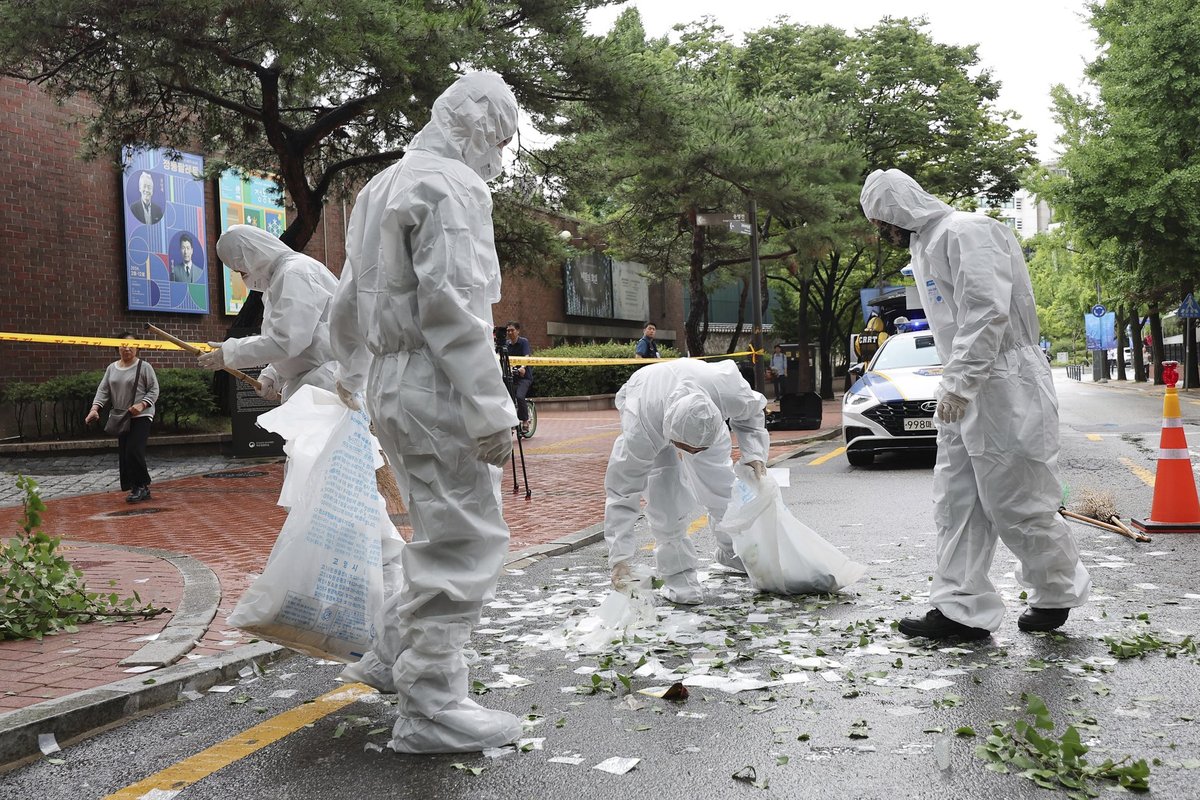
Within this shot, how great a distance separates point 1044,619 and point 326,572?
3.10m

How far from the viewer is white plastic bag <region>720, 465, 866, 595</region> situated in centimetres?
550

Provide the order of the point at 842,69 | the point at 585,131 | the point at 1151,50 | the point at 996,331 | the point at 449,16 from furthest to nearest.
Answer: the point at 842,69 → the point at 1151,50 → the point at 585,131 → the point at 449,16 → the point at 996,331

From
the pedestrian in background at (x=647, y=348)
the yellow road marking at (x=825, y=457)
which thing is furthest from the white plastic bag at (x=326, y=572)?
the pedestrian in background at (x=647, y=348)

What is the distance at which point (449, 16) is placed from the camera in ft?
37.5

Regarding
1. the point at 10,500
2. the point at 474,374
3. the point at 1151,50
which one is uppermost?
the point at 1151,50

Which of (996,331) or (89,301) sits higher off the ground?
(89,301)

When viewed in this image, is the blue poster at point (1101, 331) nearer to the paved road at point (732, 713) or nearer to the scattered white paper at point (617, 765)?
the paved road at point (732, 713)

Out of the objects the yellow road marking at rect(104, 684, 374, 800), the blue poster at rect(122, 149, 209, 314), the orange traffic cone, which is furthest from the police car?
the blue poster at rect(122, 149, 209, 314)

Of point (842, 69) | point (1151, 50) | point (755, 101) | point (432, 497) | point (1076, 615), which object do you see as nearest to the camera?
point (432, 497)

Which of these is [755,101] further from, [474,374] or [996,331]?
[474,374]

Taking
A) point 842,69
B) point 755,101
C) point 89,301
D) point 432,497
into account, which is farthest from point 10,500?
point 842,69

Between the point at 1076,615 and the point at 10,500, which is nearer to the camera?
the point at 1076,615

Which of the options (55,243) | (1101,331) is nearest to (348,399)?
(55,243)

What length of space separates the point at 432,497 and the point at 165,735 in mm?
1407
